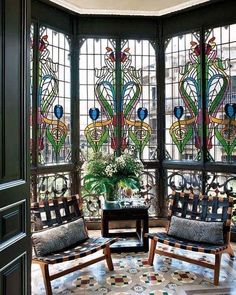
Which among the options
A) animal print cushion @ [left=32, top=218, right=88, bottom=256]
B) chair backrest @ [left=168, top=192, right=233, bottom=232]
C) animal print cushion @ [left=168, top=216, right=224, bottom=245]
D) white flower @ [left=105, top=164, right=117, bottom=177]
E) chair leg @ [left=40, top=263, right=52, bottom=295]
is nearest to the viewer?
chair leg @ [left=40, top=263, right=52, bottom=295]

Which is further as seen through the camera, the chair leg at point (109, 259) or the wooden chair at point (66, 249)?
the chair leg at point (109, 259)

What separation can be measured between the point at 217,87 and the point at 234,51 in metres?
0.51

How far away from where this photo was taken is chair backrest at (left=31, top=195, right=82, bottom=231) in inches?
132

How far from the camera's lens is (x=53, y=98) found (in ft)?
14.7

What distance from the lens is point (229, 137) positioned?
4.26 metres

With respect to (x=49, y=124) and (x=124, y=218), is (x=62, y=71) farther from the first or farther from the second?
(x=124, y=218)

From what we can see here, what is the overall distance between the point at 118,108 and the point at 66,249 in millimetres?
2336

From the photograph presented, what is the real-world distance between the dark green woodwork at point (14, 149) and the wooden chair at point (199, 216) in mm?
1712

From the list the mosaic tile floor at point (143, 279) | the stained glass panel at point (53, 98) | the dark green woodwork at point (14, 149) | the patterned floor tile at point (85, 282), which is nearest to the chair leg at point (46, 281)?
the mosaic tile floor at point (143, 279)

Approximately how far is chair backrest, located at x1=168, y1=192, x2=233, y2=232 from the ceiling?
2.66m

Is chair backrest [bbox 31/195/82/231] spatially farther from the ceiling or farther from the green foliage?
the ceiling

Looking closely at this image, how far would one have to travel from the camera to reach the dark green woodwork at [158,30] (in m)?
4.42

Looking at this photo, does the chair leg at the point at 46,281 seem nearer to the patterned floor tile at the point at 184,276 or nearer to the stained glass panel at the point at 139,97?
the patterned floor tile at the point at 184,276

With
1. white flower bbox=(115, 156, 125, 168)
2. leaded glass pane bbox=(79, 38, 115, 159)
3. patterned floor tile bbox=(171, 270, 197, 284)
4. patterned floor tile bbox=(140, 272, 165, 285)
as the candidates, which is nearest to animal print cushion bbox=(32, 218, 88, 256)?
patterned floor tile bbox=(140, 272, 165, 285)
